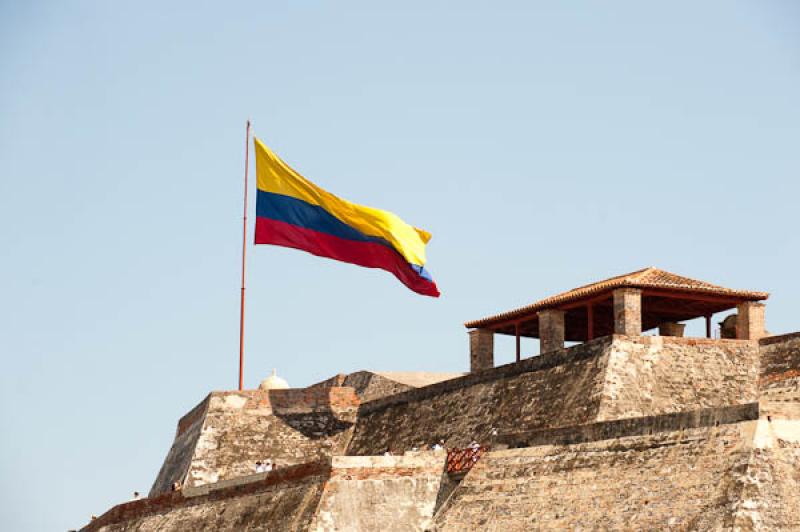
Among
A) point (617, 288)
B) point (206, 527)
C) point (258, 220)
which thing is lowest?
point (206, 527)

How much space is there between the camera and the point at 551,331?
3516cm

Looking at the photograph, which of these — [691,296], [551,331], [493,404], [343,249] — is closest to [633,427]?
[691,296]

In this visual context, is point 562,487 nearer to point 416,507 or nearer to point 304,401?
point 416,507

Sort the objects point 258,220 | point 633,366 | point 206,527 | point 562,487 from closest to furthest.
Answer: point 562,487 → point 633,366 → point 206,527 → point 258,220

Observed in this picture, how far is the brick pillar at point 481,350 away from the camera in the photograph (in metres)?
37.8

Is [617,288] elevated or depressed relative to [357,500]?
elevated

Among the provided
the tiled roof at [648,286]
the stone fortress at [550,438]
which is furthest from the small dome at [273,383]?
the tiled roof at [648,286]

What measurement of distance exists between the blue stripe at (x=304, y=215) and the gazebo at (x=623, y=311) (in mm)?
3917

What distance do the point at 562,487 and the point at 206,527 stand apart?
10.1 m

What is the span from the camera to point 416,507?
3111 centimetres

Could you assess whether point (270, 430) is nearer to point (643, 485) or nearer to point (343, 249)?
point (343, 249)

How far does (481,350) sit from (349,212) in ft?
16.2

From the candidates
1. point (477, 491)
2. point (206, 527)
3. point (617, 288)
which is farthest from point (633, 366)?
point (206, 527)

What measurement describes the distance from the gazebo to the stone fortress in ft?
0.14
